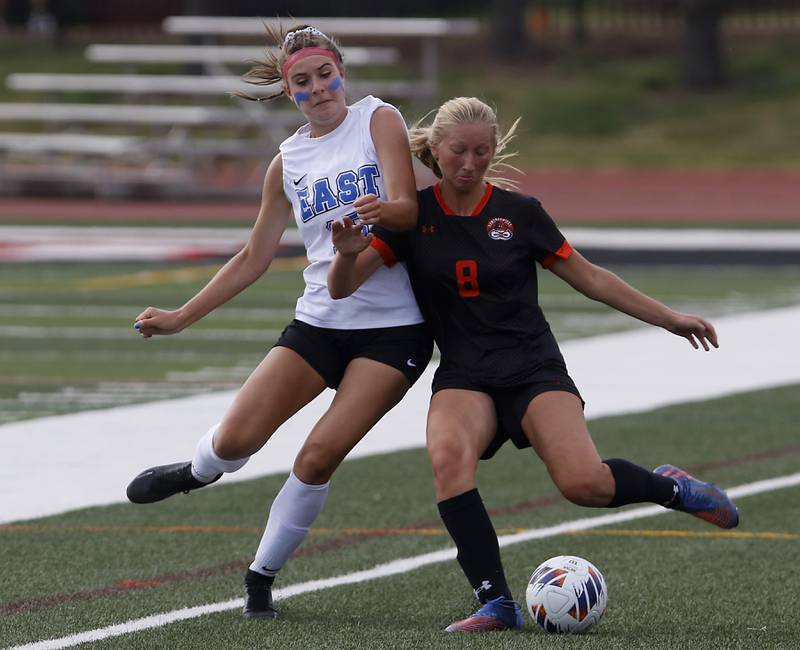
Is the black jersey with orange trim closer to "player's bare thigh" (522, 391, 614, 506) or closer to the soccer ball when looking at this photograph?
"player's bare thigh" (522, 391, 614, 506)

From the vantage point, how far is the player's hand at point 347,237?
5453mm

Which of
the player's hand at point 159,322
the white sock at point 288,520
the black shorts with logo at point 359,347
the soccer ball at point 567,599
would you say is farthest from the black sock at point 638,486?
the player's hand at point 159,322

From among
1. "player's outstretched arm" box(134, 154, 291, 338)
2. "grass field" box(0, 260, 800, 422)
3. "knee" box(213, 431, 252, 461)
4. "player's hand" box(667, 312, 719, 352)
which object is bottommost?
"grass field" box(0, 260, 800, 422)

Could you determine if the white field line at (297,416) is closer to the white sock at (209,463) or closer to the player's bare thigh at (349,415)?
the white sock at (209,463)

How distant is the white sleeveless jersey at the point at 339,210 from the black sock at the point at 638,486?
839mm

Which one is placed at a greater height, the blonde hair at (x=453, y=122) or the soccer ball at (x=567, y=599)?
the blonde hair at (x=453, y=122)

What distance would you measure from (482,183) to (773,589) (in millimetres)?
1765

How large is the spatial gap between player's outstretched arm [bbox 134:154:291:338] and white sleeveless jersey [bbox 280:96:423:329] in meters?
0.09

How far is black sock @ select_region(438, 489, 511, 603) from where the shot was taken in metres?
5.53

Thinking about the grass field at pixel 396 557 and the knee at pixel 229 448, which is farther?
the knee at pixel 229 448

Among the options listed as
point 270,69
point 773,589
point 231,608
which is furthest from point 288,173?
point 773,589

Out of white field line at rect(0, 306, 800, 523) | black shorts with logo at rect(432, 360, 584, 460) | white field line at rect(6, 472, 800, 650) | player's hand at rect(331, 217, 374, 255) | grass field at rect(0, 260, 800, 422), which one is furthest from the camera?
grass field at rect(0, 260, 800, 422)

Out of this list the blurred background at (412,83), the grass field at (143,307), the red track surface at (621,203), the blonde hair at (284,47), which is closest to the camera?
the blonde hair at (284,47)

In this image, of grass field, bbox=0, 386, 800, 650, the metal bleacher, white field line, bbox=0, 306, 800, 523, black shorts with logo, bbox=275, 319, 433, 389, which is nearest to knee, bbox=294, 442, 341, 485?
black shorts with logo, bbox=275, 319, 433, 389
